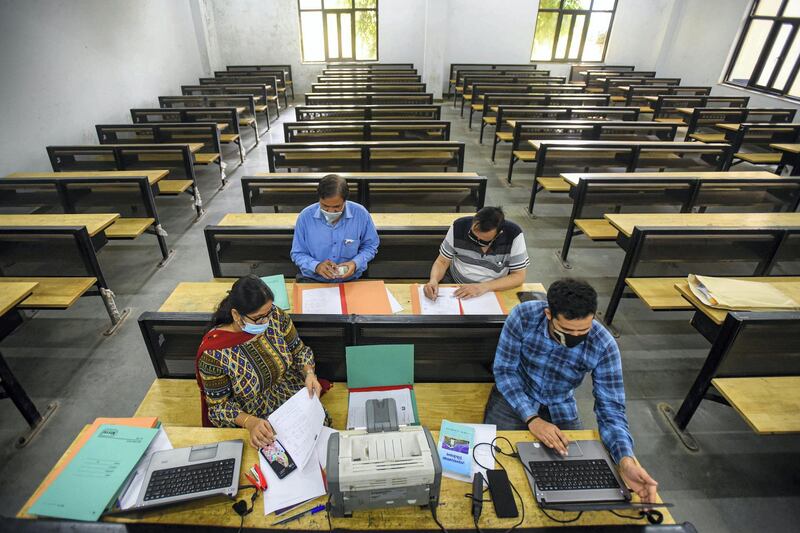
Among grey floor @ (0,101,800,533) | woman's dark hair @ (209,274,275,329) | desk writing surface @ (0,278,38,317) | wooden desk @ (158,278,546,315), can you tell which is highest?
woman's dark hair @ (209,274,275,329)

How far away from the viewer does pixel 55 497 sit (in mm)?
1170

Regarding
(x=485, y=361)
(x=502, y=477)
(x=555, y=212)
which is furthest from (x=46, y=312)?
(x=555, y=212)

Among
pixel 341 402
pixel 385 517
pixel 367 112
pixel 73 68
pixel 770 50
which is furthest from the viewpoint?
pixel 770 50

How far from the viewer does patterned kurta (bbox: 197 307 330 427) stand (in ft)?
4.95

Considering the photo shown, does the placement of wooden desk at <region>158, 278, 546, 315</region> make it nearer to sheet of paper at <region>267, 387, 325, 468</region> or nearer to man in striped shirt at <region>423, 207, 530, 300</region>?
man in striped shirt at <region>423, 207, 530, 300</region>

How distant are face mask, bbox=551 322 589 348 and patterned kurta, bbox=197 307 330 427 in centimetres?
101

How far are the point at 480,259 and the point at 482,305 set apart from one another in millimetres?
377

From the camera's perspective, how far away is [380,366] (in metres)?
1.63

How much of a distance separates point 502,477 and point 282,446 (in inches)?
29.3

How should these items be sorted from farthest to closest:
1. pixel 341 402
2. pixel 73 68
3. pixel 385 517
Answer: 1. pixel 73 68
2. pixel 341 402
3. pixel 385 517

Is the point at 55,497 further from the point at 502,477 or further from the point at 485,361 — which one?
the point at 485,361

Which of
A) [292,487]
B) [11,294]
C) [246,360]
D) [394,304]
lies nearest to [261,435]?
[292,487]

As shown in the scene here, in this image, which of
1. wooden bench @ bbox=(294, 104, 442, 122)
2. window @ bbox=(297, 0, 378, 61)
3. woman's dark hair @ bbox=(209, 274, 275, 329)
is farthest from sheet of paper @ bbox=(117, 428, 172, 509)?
window @ bbox=(297, 0, 378, 61)

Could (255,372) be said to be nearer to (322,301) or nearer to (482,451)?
(322,301)
